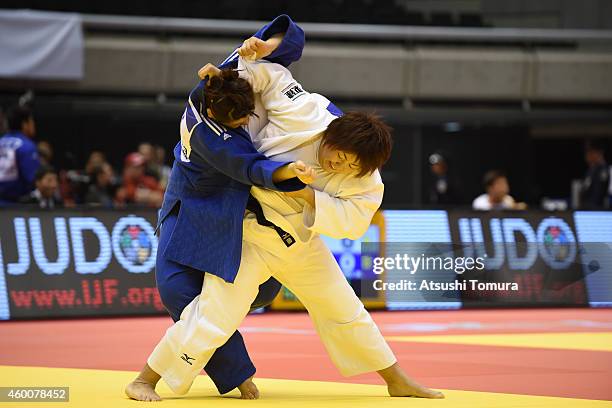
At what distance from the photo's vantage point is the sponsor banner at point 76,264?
8391 millimetres

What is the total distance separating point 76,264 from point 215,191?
4603 mm

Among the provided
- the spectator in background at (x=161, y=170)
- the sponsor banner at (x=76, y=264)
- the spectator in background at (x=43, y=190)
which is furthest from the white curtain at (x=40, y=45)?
the sponsor banner at (x=76, y=264)

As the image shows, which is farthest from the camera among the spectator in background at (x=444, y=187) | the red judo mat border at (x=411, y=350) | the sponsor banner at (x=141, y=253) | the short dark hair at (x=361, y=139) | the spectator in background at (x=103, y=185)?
the spectator in background at (x=444, y=187)

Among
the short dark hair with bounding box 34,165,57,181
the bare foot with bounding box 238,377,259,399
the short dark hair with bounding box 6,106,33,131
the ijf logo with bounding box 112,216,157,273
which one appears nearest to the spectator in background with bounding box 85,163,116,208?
the short dark hair with bounding box 34,165,57,181

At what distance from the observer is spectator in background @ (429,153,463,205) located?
1304 centimetres

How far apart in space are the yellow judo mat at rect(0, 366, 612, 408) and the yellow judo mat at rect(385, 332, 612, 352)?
220cm

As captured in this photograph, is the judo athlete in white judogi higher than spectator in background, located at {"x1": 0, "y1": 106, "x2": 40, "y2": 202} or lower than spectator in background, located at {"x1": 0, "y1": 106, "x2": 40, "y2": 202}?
higher

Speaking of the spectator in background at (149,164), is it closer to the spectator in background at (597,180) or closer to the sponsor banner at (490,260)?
the sponsor banner at (490,260)

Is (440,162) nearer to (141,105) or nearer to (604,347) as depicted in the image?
(141,105)

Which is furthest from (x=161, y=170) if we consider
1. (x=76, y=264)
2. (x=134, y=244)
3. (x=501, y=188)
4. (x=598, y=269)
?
(x=598, y=269)

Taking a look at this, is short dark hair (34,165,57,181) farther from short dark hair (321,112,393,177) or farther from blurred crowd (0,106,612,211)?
short dark hair (321,112,393,177)

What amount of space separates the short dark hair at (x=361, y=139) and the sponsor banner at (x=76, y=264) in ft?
16.3

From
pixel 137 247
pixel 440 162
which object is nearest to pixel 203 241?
pixel 137 247

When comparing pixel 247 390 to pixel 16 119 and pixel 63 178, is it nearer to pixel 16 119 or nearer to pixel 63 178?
pixel 16 119
